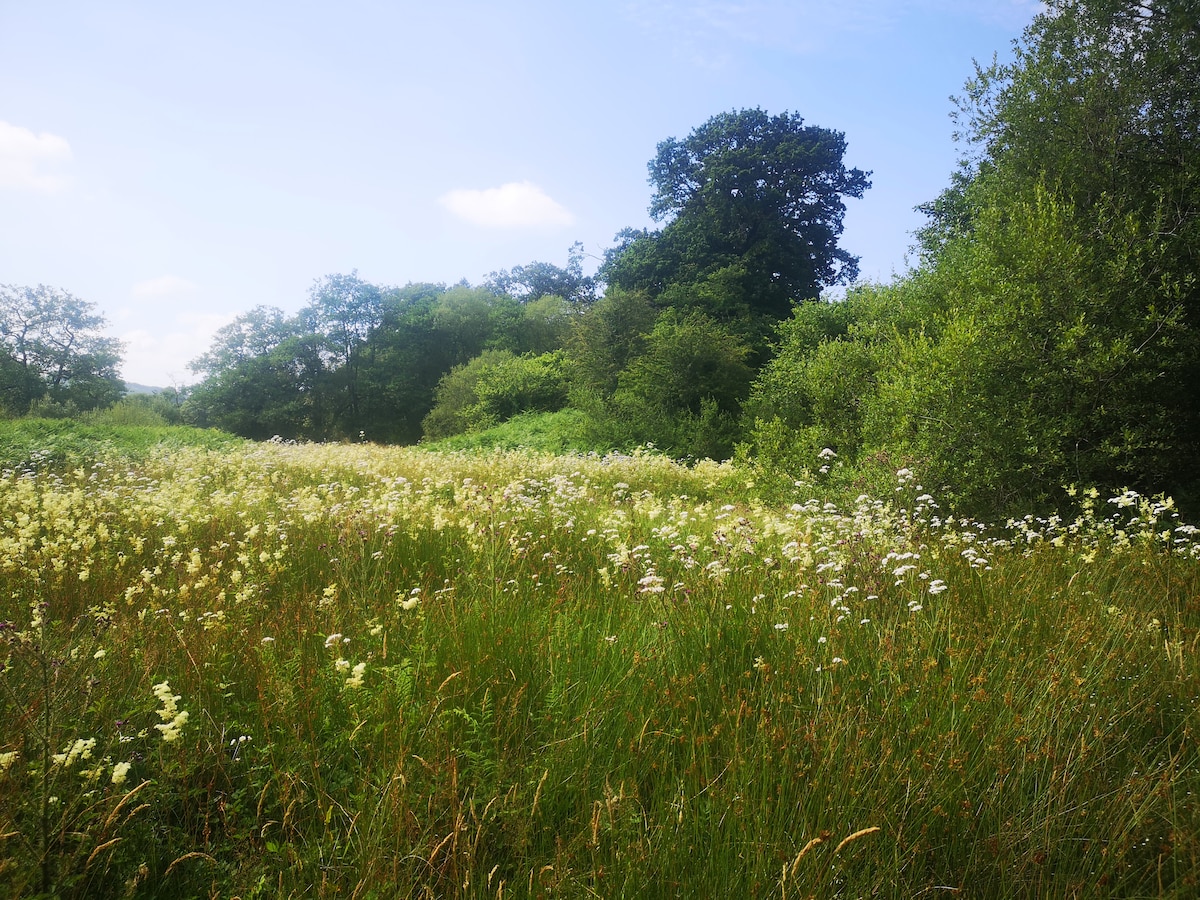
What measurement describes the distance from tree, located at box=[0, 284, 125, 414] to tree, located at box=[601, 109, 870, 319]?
30.7 metres

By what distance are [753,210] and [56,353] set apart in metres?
39.1

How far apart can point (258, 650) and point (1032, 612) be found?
407 cm

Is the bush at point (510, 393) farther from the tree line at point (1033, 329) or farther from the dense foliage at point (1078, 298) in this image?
the dense foliage at point (1078, 298)

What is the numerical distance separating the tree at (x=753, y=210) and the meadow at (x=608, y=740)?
2554 cm

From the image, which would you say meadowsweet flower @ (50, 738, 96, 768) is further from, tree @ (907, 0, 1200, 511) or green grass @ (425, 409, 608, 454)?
green grass @ (425, 409, 608, 454)

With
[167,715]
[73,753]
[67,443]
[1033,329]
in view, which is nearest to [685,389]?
[1033,329]

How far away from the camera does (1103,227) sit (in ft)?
26.8

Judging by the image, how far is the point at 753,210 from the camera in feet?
93.9

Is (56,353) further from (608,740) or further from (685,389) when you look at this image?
(608,740)

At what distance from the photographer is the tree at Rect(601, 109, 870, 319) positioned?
28.0 m

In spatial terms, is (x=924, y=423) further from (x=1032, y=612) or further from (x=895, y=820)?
(x=895, y=820)

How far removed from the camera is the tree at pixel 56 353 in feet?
113

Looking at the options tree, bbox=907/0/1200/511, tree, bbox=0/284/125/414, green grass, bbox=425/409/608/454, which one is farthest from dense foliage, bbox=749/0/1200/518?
tree, bbox=0/284/125/414

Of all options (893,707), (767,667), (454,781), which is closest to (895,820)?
(893,707)
